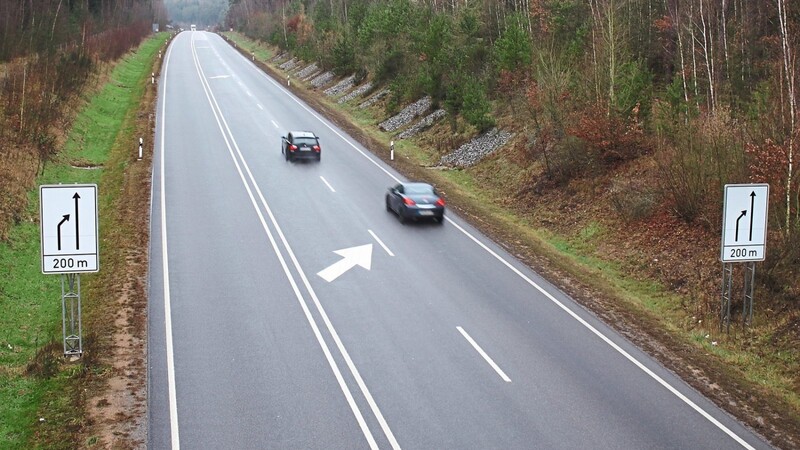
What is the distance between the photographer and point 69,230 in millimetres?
15461

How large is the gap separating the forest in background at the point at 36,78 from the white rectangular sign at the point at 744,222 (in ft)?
60.5

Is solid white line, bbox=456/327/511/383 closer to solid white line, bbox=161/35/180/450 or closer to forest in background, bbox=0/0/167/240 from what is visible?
solid white line, bbox=161/35/180/450

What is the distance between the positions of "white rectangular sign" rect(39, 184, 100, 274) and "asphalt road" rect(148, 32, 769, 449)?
230 centimetres

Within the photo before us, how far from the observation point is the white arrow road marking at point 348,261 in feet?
70.5

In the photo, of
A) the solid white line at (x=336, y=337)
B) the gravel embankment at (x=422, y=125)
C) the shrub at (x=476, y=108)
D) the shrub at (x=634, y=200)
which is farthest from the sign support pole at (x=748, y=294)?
the gravel embankment at (x=422, y=125)

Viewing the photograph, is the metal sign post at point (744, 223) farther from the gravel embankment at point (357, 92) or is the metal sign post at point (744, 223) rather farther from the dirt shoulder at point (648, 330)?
the gravel embankment at point (357, 92)

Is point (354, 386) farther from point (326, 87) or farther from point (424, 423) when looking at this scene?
point (326, 87)

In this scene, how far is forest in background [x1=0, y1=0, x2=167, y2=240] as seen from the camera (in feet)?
90.8

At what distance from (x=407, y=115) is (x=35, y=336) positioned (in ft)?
105

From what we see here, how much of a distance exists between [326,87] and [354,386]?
164ft

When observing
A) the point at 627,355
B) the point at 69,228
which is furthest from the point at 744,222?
the point at 69,228

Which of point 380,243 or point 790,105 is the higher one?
point 790,105

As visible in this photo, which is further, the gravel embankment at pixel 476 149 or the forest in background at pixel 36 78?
the gravel embankment at pixel 476 149

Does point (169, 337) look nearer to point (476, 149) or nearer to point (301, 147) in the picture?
point (301, 147)
